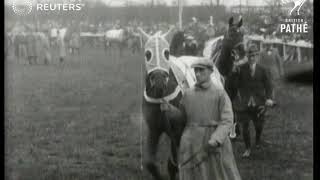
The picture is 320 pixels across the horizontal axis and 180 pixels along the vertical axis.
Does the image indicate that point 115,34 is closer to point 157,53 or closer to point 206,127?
point 157,53

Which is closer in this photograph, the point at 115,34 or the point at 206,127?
A: the point at 206,127

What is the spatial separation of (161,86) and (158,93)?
0.20ft

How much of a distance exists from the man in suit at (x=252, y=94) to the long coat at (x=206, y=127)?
126 millimetres

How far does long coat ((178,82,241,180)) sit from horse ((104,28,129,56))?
2.17 ft

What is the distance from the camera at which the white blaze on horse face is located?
192 inches

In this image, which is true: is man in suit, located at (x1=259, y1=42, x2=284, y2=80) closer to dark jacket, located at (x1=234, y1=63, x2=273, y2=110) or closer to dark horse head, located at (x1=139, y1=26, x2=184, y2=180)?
dark jacket, located at (x1=234, y1=63, x2=273, y2=110)

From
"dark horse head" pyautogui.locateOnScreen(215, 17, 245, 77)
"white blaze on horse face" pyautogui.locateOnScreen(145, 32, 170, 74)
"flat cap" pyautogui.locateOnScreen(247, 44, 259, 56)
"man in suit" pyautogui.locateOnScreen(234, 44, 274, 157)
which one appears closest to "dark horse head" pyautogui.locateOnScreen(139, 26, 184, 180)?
"white blaze on horse face" pyautogui.locateOnScreen(145, 32, 170, 74)

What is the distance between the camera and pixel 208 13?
4891 millimetres

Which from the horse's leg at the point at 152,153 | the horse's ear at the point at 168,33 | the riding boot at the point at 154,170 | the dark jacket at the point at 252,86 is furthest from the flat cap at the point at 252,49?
the riding boot at the point at 154,170

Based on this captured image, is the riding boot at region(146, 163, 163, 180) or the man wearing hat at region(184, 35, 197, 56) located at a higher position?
the man wearing hat at region(184, 35, 197, 56)

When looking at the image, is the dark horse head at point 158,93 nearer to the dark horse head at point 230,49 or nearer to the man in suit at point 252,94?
the dark horse head at point 230,49

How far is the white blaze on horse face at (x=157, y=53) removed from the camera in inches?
192

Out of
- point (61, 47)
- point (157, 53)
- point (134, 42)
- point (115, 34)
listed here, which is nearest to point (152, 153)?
point (157, 53)

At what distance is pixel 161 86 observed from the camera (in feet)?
16.1
